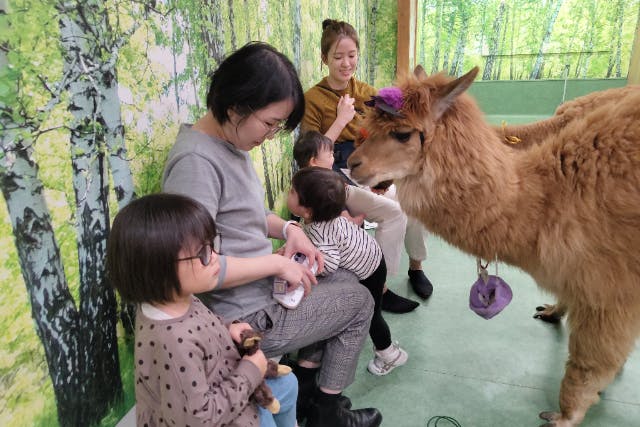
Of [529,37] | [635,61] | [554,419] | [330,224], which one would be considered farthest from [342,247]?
[635,61]

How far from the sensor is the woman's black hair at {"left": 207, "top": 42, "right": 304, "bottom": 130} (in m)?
1.12

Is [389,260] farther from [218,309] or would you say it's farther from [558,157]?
[218,309]

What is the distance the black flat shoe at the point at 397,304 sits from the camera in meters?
2.46

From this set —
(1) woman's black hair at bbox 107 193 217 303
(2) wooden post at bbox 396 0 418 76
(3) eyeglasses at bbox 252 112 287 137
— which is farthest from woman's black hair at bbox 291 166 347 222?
(2) wooden post at bbox 396 0 418 76

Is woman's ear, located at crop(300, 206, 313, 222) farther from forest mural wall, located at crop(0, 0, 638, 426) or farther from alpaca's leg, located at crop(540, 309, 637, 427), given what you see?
alpaca's leg, located at crop(540, 309, 637, 427)

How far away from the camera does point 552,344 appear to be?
2113mm

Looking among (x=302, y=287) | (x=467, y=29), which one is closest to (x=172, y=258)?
(x=302, y=287)

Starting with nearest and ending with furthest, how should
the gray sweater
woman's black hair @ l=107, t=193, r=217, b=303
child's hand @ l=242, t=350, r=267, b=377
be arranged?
woman's black hair @ l=107, t=193, r=217, b=303
child's hand @ l=242, t=350, r=267, b=377
the gray sweater

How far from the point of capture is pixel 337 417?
5.10ft

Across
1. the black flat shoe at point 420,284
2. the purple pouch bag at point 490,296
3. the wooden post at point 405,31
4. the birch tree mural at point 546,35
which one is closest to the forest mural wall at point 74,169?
the purple pouch bag at point 490,296

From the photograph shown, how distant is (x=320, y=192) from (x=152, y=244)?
3.03ft

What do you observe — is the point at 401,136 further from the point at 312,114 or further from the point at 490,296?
the point at 312,114

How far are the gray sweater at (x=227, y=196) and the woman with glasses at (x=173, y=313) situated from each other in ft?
0.61

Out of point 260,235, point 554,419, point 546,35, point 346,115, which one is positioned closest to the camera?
point 260,235
